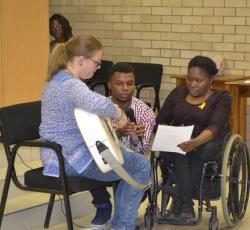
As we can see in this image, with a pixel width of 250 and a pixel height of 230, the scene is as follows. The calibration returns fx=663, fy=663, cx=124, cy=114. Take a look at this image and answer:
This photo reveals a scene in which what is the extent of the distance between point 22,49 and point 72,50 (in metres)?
2.07

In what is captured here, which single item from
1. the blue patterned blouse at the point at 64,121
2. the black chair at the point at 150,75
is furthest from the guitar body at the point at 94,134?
the black chair at the point at 150,75

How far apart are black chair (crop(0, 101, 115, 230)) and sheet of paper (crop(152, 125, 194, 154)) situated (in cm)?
44

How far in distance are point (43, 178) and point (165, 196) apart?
869mm

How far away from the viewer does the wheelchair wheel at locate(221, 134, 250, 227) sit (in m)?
3.79

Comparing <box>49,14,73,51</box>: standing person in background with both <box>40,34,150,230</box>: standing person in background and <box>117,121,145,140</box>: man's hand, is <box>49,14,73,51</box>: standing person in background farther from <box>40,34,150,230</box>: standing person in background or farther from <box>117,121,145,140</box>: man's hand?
<box>40,34,150,230</box>: standing person in background

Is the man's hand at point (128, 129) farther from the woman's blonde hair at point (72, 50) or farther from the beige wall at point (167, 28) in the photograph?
the beige wall at point (167, 28)

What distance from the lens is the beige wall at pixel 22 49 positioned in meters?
5.31

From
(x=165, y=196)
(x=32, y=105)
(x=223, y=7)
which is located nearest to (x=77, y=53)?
(x=32, y=105)

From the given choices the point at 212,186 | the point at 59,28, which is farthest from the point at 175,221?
the point at 59,28

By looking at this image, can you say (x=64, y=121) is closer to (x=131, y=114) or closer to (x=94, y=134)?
(x=94, y=134)

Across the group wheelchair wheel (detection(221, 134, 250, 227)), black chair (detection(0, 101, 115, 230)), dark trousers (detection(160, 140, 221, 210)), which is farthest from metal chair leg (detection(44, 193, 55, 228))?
wheelchair wheel (detection(221, 134, 250, 227))

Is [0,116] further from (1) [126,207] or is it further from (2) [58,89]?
(1) [126,207]

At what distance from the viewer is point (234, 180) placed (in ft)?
13.0

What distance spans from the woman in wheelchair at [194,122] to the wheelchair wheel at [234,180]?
10 cm
